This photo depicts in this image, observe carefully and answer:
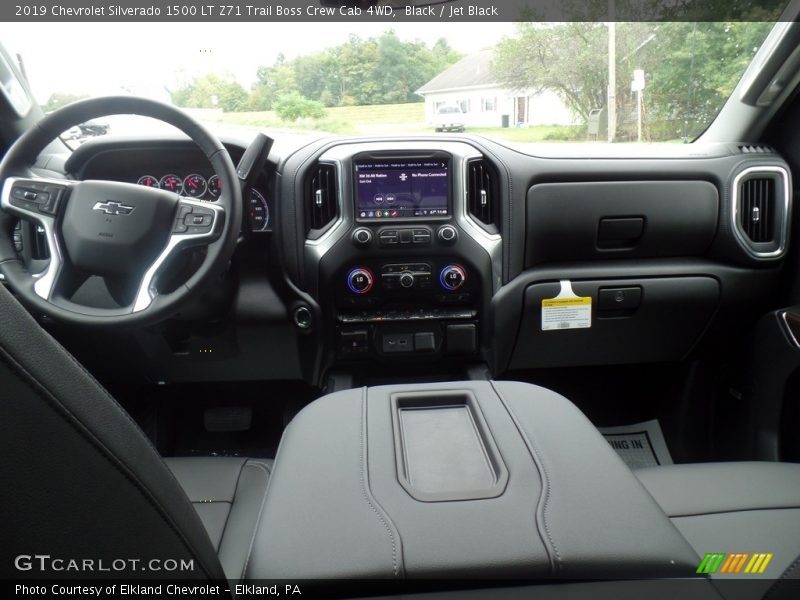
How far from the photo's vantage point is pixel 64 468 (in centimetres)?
51

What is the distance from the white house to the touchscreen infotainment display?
20 cm

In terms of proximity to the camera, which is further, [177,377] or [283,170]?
[177,377]

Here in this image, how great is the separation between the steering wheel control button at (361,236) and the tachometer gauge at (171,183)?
65 centimetres

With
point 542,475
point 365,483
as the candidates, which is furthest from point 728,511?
point 365,483

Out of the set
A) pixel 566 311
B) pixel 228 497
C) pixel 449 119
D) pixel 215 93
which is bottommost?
pixel 228 497

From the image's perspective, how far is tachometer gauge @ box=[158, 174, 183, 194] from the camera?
7.11 feet

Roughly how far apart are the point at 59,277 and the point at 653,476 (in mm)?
1627

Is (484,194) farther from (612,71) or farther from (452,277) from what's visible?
(612,71)

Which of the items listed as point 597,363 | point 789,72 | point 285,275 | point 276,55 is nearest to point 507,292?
point 597,363

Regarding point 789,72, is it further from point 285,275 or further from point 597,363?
point 285,275

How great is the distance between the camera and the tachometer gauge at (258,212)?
2.17m

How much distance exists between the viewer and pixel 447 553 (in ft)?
2.65

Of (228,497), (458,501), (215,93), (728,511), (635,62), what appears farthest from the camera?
(635,62)

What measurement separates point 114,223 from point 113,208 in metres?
0.04
